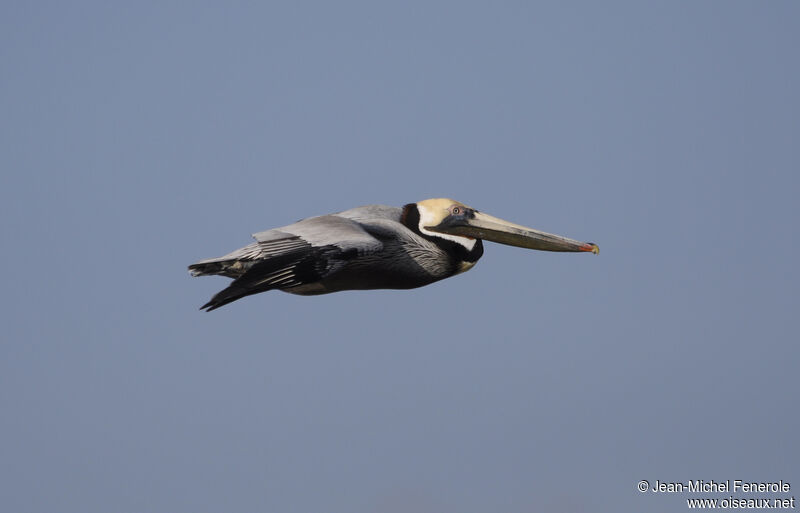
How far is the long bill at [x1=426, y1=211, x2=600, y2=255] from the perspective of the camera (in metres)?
13.2

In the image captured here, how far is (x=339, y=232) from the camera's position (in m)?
12.0

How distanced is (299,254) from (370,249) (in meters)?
0.74

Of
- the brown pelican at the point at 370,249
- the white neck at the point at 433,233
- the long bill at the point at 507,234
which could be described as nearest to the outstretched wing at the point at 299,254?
the brown pelican at the point at 370,249

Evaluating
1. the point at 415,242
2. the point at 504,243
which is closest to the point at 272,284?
the point at 415,242

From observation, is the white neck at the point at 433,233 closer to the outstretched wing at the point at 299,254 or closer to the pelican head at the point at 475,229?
the pelican head at the point at 475,229

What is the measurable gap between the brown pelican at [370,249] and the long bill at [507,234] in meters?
0.01

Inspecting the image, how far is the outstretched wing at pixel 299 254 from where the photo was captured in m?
11.4

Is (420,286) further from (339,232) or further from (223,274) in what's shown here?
(223,274)

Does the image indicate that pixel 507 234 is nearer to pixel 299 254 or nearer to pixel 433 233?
pixel 433 233

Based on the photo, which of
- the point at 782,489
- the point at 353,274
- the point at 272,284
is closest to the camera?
the point at 272,284

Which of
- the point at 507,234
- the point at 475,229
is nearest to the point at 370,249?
the point at 475,229

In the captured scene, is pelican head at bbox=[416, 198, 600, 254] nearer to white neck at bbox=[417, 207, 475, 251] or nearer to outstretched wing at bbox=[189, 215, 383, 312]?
white neck at bbox=[417, 207, 475, 251]

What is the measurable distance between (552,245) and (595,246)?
0.47 m

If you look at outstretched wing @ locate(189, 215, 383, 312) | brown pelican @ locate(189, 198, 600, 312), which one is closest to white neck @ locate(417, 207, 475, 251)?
Result: brown pelican @ locate(189, 198, 600, 312)
